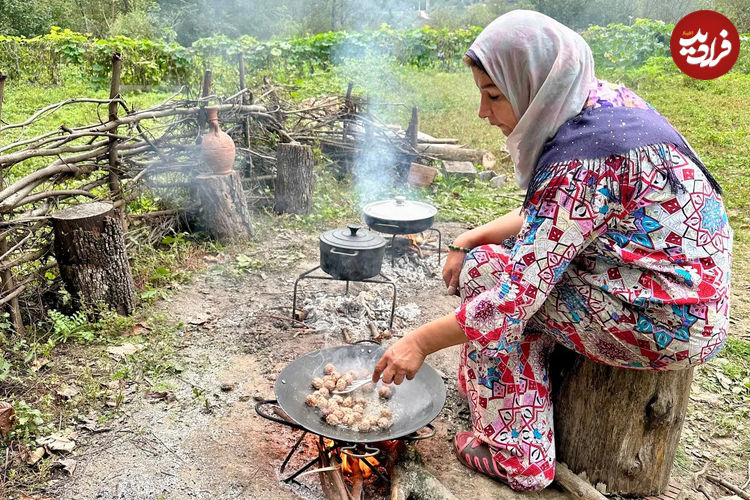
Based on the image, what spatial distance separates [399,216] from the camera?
441cm

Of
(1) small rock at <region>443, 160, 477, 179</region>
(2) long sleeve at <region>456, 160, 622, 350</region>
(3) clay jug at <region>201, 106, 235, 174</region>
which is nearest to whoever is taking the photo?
(2) long sleeve at <region>456, 160, 622, 350</region>

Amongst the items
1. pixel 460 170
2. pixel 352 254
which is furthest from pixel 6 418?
pixel 460 170

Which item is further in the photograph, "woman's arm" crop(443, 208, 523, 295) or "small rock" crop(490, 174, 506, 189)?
"small rock" crop(490, 174, 506, 189)

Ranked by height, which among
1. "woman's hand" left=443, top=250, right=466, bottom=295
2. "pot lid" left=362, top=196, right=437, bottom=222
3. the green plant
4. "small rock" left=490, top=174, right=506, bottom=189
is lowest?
the green plant

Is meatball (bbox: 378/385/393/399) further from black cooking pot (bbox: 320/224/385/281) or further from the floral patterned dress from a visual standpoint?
black cooking pot (bbox: 320/224/385/281)

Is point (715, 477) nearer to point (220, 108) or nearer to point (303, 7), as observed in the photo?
point (220, 108)

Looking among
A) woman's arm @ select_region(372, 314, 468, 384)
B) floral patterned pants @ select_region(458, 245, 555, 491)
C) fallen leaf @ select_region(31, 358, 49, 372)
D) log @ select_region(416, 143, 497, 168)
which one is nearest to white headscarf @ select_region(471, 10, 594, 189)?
floral patterned pants @ select_region(458, 245, 555, 491)

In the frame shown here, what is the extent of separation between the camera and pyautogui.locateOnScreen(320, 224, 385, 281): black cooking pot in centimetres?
361

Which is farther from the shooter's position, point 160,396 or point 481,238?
point 160,396

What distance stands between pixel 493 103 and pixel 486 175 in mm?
5929

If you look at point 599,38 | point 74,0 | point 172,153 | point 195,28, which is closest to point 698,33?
point 599,38

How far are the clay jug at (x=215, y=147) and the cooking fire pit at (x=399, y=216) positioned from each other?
1.56 m

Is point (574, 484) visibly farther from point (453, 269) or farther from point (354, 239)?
point (354, 239)

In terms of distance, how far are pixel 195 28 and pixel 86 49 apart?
281 inches
